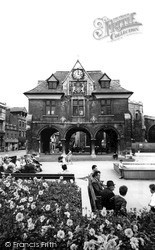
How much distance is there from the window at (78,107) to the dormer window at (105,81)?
3969mm

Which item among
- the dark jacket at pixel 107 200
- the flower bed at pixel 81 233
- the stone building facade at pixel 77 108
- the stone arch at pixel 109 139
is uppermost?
the stone building facade at pixel 77 108

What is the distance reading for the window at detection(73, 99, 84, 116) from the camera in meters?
30.7

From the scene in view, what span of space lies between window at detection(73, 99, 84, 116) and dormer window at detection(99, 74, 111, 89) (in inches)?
156

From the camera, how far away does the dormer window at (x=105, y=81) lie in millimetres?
31247

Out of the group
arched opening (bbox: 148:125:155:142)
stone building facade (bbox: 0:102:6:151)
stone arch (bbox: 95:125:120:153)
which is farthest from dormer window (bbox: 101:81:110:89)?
stone building facade (bbox: 0:102:6:151)

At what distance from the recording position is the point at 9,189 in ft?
23.6

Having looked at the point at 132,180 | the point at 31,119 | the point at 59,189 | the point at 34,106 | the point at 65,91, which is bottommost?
the point at 132,180

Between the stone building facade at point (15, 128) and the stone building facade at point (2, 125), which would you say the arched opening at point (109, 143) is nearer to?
the stone building facade at point (2, 125)

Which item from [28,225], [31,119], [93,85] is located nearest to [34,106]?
[31,119]

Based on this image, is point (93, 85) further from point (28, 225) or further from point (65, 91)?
point (28, 225)

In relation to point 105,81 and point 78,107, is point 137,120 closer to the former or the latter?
point 105,81

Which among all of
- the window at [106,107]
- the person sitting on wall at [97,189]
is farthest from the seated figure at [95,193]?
the window at [106,107]

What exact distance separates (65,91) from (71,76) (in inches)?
91.4

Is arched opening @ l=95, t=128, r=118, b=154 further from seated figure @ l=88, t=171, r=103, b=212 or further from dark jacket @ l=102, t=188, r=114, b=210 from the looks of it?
dark jacket @ l=102, t=188, r=114, b=210
